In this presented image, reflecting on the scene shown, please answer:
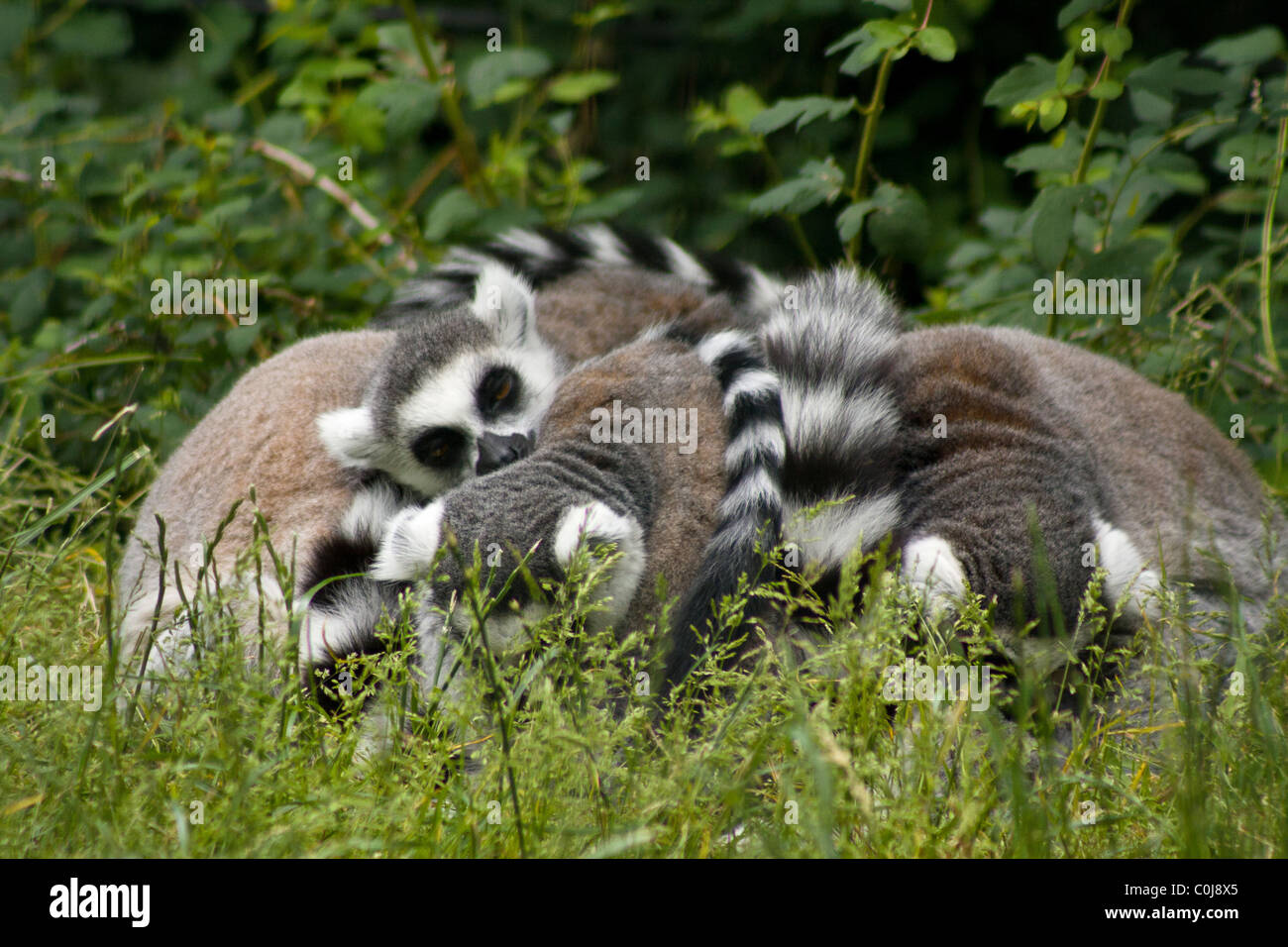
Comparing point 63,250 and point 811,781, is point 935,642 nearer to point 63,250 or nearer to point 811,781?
point 811,781

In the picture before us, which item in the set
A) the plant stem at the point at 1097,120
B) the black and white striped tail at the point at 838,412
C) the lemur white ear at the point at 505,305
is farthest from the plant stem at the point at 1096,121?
the lemur white ear at the point at 505,305

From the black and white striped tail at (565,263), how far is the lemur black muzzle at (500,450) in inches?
40.0

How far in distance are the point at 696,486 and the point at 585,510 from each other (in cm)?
41

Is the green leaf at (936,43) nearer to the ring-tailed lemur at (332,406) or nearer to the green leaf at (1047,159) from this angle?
the green leaf at (1047,159)

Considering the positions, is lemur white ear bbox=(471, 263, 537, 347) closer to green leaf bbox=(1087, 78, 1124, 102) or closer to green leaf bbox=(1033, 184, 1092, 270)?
green leaf bbox=(1033, 184, 1092, 270)

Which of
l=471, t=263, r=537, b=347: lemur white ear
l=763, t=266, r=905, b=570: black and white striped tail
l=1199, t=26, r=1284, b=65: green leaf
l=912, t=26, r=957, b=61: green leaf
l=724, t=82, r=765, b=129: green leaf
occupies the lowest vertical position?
l=763, t=266, r=905, b=570: black and white striped tail

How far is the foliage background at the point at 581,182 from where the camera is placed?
11.2 feet

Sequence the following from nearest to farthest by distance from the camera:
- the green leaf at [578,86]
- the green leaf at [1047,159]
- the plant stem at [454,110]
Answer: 1. the green leaf at [1047,159]
2. the plant stem at [454,110]
3. the green leaf at [578,86]

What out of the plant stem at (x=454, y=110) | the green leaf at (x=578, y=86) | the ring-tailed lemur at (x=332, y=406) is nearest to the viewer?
the ring-tailed lemur at (x=332, y=406)

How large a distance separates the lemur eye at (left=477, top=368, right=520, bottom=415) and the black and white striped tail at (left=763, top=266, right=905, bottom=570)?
807 mm

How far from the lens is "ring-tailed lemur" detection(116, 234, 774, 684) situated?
10.1 ft

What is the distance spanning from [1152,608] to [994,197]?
10.5ft

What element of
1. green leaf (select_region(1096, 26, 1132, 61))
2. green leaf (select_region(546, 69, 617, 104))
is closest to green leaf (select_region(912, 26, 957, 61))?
green leaf (select_region(1096, 26, 1132, 61))
